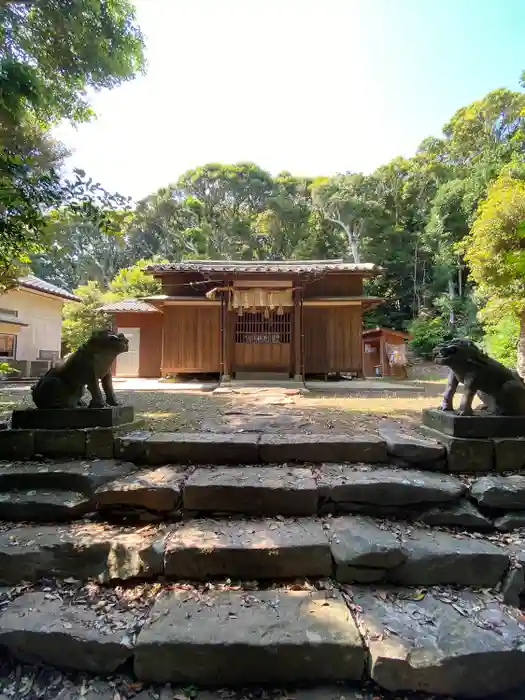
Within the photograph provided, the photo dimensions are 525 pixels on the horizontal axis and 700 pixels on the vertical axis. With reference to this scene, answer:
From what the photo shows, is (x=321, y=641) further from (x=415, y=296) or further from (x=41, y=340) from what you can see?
(x=415, y=296)

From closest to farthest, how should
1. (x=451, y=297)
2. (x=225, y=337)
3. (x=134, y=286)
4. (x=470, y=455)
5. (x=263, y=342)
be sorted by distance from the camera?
1. (x=470, y=455)
2. (x=225, y=337)
3. (x=263, y=342)
4. (x=134, y=286)
5. (x=451, y=297)

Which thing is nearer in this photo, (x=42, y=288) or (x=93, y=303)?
(x=42, y=288)

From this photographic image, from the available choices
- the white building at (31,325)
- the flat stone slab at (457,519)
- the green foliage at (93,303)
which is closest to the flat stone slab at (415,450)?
the flat stone slab at (457,519)

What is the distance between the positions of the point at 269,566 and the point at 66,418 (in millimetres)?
1822

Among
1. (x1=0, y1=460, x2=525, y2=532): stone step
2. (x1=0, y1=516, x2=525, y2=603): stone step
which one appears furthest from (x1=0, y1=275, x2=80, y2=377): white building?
(x1=0, y1=516, x2=525, y2=603): stone step

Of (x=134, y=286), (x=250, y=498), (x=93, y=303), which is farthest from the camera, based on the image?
(x=134, y=286)

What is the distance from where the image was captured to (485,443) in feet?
8.29

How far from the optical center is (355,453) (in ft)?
8.53

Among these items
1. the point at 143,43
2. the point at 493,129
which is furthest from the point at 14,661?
the point at 493,129

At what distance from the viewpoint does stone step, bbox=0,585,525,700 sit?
139cm

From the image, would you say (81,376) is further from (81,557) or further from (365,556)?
(365,556)

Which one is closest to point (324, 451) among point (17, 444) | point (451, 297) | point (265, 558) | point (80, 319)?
point (265, 558)

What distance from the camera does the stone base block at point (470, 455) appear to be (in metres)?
2.52

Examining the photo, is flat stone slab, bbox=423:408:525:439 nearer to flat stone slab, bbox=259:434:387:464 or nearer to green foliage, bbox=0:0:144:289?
flat stone slab, bbox=259:434:387:464
